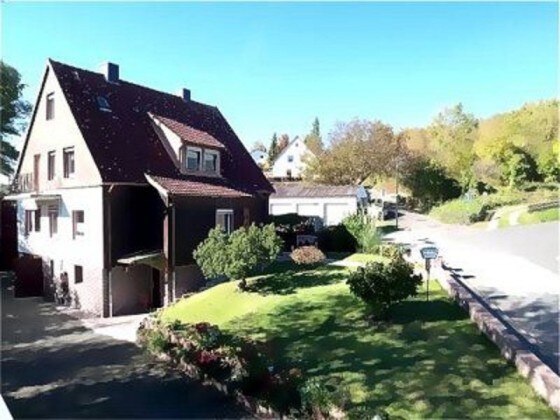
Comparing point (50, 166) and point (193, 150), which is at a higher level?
point (193, 150)

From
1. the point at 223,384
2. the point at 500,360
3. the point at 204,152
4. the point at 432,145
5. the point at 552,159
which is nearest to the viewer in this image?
the point at 500,360

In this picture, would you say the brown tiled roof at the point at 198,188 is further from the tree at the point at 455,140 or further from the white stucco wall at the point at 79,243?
the tree at the point at 455,140

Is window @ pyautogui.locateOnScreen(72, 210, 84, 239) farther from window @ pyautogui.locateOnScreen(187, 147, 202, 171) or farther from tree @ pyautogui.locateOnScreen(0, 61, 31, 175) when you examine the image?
tree @ pyautogui.locateOnScreen(0, 61, 31, 175)

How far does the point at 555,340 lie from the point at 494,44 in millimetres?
9863

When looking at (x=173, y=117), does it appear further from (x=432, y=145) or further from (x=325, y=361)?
(x=432, y=145)

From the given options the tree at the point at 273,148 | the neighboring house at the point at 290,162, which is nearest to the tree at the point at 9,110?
the neighboring house at the point at 290,162

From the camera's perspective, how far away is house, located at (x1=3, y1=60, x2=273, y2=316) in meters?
21.5

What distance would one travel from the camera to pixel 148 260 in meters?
21.0

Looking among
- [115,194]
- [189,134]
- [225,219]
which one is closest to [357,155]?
[189,134]

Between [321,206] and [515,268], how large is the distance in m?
21.0

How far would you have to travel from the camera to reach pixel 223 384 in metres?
12.0

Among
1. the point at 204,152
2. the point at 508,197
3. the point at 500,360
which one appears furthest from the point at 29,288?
Result: the point at 508,197

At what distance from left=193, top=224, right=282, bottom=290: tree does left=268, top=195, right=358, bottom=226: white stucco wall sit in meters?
21.7

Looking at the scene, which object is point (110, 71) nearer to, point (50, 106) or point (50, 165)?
point (50, 106)
